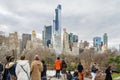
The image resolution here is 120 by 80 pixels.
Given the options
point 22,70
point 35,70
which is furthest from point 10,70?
point 35,70

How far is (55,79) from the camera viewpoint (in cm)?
2720

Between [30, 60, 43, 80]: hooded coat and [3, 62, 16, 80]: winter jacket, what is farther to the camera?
[30, 60, 43, 80]: hooded coat

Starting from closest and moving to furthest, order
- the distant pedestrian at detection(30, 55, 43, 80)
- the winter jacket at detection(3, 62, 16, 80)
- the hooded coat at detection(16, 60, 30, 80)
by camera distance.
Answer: the winter jacket at detection(3, 62, 16, 80) < the hooded coat at detection(16, 60, 30, 80) < the distant pedestrian at detection(30, 55, 43, 80)

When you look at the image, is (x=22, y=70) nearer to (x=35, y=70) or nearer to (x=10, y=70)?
(x=10, y=70)

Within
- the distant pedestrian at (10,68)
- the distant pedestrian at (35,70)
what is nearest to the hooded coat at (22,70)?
the distant pedestrian at (10,68)

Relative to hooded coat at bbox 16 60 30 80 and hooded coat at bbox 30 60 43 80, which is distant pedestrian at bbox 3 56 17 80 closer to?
hooded coat at bbox 16 60 30 80

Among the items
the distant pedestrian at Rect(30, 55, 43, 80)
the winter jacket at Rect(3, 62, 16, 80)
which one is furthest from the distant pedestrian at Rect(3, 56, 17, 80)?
the distant pedestrian at Rect(30, 55, 43, 80)

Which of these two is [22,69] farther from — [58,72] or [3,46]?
[3,46]

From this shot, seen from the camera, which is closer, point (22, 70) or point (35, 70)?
point (22, 70)

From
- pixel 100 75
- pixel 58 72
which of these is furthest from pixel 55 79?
Result: pixel 100 75

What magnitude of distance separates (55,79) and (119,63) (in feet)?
90.1

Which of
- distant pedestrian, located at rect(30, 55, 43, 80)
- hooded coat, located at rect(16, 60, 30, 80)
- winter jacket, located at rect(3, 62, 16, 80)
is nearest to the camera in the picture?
winter jacket, located at rect(3, 62, 16, 80)

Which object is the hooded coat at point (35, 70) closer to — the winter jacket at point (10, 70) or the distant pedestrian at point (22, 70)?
the distant pedestrian at point (22, 70)

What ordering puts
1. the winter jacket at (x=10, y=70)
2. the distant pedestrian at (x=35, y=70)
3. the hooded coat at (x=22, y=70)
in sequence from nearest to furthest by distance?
the winter jacket at (x=10, y=70)
the hooded coat at (x=22, y=70)
the distant pedestrian at (x=35, y=70)
